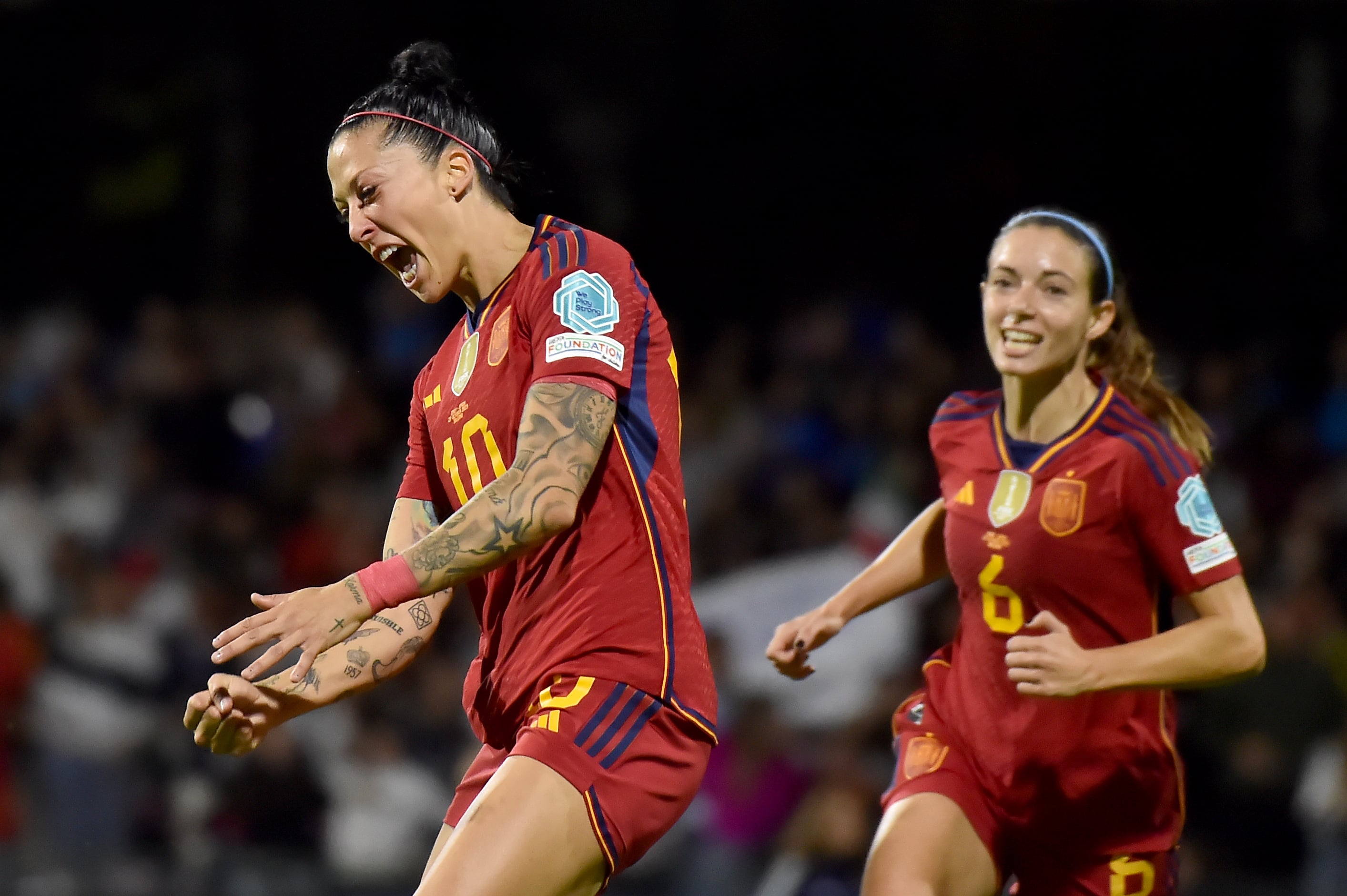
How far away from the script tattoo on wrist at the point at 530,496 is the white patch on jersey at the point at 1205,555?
1424 millimetres

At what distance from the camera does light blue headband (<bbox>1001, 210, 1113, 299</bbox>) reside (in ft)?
13.2

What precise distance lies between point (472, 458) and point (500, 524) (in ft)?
1.53

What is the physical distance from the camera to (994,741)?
3.88 m

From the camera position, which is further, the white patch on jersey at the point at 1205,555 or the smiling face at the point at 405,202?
the white patch on jersey at the point at 1205,555

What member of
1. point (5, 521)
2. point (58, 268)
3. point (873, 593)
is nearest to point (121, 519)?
point (5, 521)

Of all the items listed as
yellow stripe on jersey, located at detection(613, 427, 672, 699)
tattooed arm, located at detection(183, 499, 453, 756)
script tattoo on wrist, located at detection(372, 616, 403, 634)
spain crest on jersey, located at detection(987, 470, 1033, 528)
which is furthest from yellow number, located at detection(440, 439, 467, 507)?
spain crest on jersey, located at detection(987, 470, 1033, 528)

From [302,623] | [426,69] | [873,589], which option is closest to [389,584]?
[302,623]

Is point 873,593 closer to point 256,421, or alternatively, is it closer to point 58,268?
point 256,421

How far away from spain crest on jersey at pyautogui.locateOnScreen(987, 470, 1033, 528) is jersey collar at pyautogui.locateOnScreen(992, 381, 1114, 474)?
0.02 m

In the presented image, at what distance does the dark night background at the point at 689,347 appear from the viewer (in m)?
7.20

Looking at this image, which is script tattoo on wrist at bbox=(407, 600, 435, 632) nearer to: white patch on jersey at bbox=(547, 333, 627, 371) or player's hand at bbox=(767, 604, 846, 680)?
white patch on jersey at bbox=(547, 333, 627, 371)

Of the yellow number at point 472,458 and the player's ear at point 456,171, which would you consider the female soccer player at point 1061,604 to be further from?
the player's ear at point 456,171

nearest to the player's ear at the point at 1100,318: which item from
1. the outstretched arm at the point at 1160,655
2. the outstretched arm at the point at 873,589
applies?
the outstretched arm at the point at 873,589

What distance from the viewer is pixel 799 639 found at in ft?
13.2
